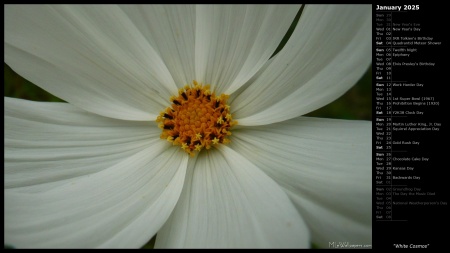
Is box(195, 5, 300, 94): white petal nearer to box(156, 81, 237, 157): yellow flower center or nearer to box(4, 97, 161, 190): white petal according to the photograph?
box(156, 81, 237, 157): yellow flower center

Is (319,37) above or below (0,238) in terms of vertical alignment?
above

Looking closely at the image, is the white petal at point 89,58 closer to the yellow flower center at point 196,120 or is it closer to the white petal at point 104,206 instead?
the yellow flower center at point 196,120

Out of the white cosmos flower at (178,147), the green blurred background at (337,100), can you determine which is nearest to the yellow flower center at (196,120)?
the white cosmos flower at (178,147)

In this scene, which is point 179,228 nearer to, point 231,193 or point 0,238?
point 231,193

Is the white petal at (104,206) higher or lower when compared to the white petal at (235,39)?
lower

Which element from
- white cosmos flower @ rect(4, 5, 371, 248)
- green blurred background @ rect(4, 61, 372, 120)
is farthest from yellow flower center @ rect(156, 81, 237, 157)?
green blurred background @ rect(4, 61, 372, 120)

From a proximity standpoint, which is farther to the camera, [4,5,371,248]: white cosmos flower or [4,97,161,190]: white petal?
[4,97,161,190]: white petal

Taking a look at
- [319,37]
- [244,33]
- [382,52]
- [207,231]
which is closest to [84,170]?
[207,231]
